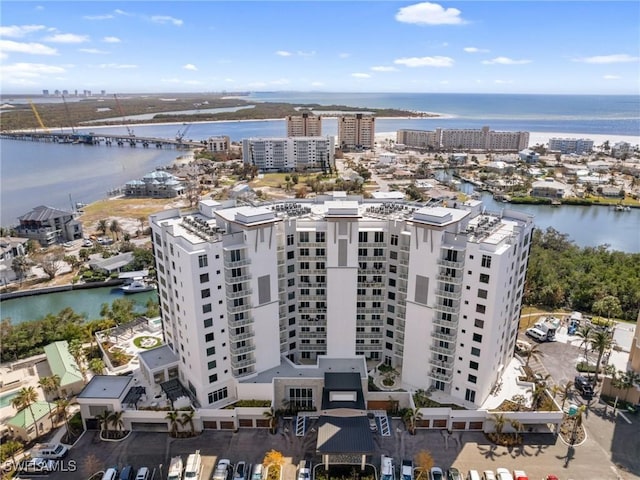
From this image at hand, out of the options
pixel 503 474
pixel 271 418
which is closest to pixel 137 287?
pixel 271 418

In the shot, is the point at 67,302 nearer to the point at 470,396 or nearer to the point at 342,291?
the point at 342,291

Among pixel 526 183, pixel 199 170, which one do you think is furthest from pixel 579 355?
pixel 199 170

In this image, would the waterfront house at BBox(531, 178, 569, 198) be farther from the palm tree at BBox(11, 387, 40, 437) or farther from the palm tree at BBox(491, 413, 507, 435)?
the palm tree at BBox(11, 387, 40, 437)

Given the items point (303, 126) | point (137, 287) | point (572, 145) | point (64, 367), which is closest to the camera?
point (64, 367)

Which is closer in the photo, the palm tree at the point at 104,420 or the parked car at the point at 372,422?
the palm tree at the point at 104,420

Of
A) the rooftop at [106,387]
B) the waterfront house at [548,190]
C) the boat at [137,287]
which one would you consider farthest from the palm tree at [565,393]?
the waterfront house at [548,190]

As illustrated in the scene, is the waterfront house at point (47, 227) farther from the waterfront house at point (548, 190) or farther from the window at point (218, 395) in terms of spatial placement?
the waterfront house at point (548, 190)

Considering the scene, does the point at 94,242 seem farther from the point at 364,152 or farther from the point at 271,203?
the point at 364,152
